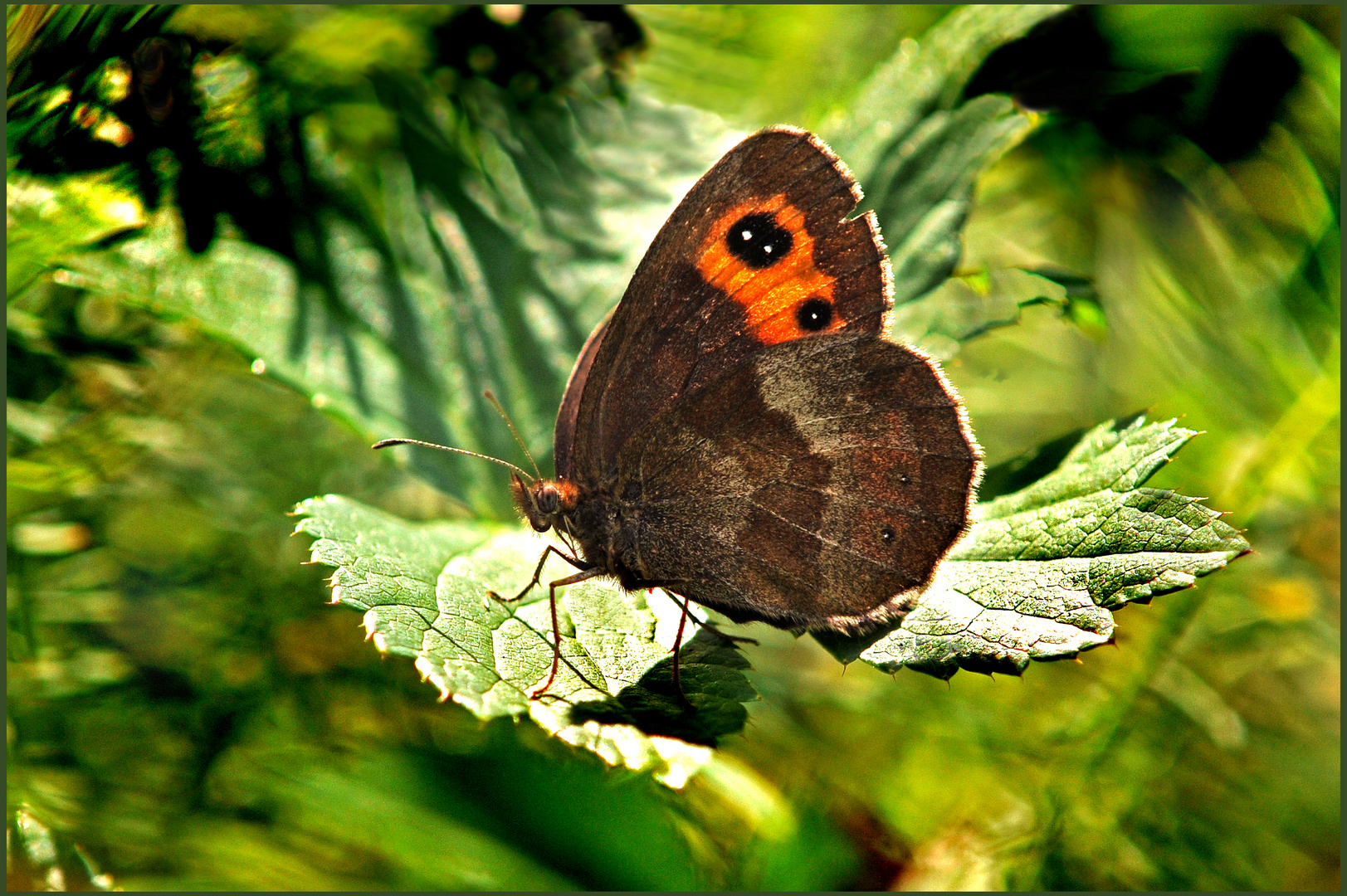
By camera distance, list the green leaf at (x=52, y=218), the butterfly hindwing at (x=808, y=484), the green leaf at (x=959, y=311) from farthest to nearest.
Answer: the green leaf at (x=959, y=311), the green leaf at (x=52, y=218), the butterfly hindwing at (x=808, y=484)

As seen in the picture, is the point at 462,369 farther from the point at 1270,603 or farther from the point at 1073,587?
the point at 1270,603

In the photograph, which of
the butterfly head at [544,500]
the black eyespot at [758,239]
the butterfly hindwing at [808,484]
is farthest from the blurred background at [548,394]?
the black eyespot at [758,239]

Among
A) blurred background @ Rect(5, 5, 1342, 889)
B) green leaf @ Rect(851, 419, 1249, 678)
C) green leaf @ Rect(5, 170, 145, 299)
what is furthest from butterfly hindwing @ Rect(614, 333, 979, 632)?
green leaf @ Rect(5, 170, 145, 299)

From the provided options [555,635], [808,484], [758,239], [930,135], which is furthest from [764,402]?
[930,135]

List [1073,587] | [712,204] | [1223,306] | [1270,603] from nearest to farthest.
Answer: [1073,587]
[712,204]
[1270,603]
[1223,306]

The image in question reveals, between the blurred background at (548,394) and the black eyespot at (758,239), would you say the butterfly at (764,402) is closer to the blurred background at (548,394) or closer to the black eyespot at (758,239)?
the black eyespot at (758,239)

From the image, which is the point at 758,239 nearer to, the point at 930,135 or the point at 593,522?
the point at 593,522

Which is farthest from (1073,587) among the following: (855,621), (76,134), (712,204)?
(76,134)
